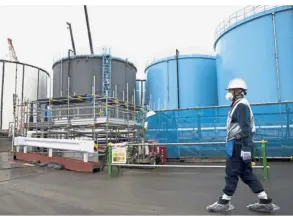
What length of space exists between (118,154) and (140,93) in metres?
19.8

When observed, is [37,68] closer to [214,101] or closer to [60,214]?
[214,101]

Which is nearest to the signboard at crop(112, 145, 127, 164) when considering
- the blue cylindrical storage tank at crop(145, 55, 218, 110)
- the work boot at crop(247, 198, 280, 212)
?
the work boot at crop(247, 198, 280, 212)

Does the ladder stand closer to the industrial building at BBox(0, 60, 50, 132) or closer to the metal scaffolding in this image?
the industrial building at BBox(0, 60, 50, 132)

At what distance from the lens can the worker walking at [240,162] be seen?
358 cm

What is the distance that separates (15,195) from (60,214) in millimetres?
1686

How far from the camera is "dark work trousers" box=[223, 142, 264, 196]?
3617mm

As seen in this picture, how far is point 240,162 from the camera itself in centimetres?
368

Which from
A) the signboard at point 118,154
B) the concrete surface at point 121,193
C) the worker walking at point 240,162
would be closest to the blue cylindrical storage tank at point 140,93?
the signboard at point 118,154

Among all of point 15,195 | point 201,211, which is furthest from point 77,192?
point 201,211

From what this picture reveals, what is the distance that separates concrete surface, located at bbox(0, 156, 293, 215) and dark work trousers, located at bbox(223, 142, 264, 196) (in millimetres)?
325

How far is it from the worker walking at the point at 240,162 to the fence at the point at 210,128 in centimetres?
702

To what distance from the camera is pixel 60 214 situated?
141 inches

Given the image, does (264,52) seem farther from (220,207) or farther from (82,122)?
(220,207)

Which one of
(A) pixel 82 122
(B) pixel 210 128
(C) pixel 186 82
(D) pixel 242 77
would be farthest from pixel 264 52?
(A) pixel 82 122
